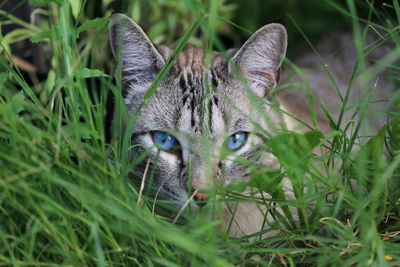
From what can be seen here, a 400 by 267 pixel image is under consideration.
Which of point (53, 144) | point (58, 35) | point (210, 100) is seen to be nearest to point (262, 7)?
→ point (210, 100)

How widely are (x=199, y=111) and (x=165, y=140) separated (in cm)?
18

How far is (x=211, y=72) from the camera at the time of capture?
1665 millimetres

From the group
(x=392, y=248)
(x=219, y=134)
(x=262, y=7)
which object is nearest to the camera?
(x=392, y=248)

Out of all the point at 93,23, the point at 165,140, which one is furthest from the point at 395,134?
the point at 93,23

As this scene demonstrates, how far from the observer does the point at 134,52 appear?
164 centimetres

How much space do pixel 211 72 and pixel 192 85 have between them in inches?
3.9

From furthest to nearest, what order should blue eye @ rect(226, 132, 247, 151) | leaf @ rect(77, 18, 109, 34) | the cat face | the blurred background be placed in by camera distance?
the blurred background < blue eye @ rect(226, 132, 247, 151) < the cat face < leaf @ rect(77, 18, 109, 34)

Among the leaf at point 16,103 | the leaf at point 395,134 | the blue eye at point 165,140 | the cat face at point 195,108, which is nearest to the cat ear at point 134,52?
the cat face at point 195,108

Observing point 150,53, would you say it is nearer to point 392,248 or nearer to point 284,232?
point 284,232

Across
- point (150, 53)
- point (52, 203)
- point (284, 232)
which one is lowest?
point (284, 232)

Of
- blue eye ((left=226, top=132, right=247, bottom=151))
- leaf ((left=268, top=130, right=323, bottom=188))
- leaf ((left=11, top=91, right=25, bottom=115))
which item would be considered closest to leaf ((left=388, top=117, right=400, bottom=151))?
leaf ((left=268, top=130, right=323, bottom=188))

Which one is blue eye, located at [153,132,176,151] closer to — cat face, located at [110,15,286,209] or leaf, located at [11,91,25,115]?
cat face, located at [110,15,286,209]

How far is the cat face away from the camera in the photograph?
4.91 feet

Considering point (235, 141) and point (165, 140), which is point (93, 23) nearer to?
point (165, 140)
